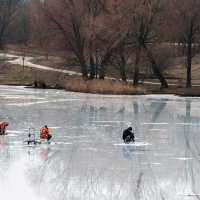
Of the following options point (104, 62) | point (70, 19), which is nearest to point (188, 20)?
point (104, 62)

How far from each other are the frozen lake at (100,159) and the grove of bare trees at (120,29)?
24481 millimetres

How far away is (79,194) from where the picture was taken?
9750 millimetres

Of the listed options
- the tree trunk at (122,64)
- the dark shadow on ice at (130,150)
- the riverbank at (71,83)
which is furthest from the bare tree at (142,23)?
the dark shadow on ice at (130,150)

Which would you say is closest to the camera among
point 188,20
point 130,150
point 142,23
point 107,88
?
point 130,150

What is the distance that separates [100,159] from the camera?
512 inches

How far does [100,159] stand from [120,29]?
113 ft

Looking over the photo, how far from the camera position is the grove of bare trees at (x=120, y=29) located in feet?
154

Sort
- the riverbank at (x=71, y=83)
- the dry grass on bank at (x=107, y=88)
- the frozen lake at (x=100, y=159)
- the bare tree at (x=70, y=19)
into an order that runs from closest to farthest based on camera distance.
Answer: the frozen lake at (x=100, y=159)
the dry grass on bank at (x=107, y=88)
the riverbank at (x=71, y=83)
the bare tree at (x=70, y=19)

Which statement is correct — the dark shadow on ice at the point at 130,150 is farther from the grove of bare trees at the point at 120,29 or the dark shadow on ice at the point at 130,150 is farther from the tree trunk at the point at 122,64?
the tree trunk at the point at 122,64

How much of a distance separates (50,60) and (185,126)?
5910 cm

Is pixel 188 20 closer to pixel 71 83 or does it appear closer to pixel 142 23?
pixel 142 23

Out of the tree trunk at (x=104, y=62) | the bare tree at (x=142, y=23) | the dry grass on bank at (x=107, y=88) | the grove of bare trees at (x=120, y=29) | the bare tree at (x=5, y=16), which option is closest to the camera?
the dry grass on bank at (x=107, y=88)

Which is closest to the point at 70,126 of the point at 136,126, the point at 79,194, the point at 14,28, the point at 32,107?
the point at 136,126

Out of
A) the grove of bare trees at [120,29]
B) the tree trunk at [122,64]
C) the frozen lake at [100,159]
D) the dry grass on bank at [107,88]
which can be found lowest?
the frozen lake at [100,159]
